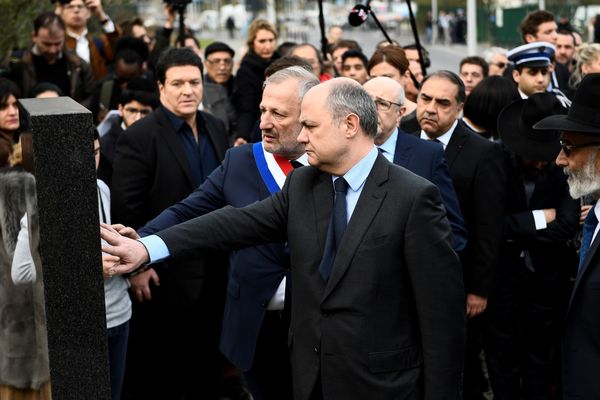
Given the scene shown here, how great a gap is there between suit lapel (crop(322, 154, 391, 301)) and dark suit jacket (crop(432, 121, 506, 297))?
7.36 ft

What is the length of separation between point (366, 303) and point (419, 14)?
70.1m

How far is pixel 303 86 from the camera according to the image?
202 inches

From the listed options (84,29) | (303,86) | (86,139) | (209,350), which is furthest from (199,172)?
(84,29)

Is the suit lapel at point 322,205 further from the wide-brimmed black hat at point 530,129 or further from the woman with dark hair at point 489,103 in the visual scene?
the woman with dark hair at point 489,103

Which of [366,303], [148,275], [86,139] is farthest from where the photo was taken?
[148,275]

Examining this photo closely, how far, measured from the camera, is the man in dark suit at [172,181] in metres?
6.53

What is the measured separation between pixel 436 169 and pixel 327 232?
1716mm

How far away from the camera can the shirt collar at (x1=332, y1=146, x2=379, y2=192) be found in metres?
4.26

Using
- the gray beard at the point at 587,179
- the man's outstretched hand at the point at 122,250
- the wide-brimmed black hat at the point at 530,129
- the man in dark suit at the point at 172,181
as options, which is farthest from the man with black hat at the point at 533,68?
the man's outstretched hand at the point at 122,250

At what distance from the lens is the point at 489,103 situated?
24.4 ft

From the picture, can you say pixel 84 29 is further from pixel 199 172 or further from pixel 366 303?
pixel 366 303

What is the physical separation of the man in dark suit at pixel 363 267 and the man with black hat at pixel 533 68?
13.7ft

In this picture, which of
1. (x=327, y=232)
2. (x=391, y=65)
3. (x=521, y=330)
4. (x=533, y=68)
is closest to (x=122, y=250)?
(x=327, y=232)

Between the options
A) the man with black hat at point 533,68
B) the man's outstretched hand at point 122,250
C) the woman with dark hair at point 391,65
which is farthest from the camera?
the woman with dark hair at point 391,65
